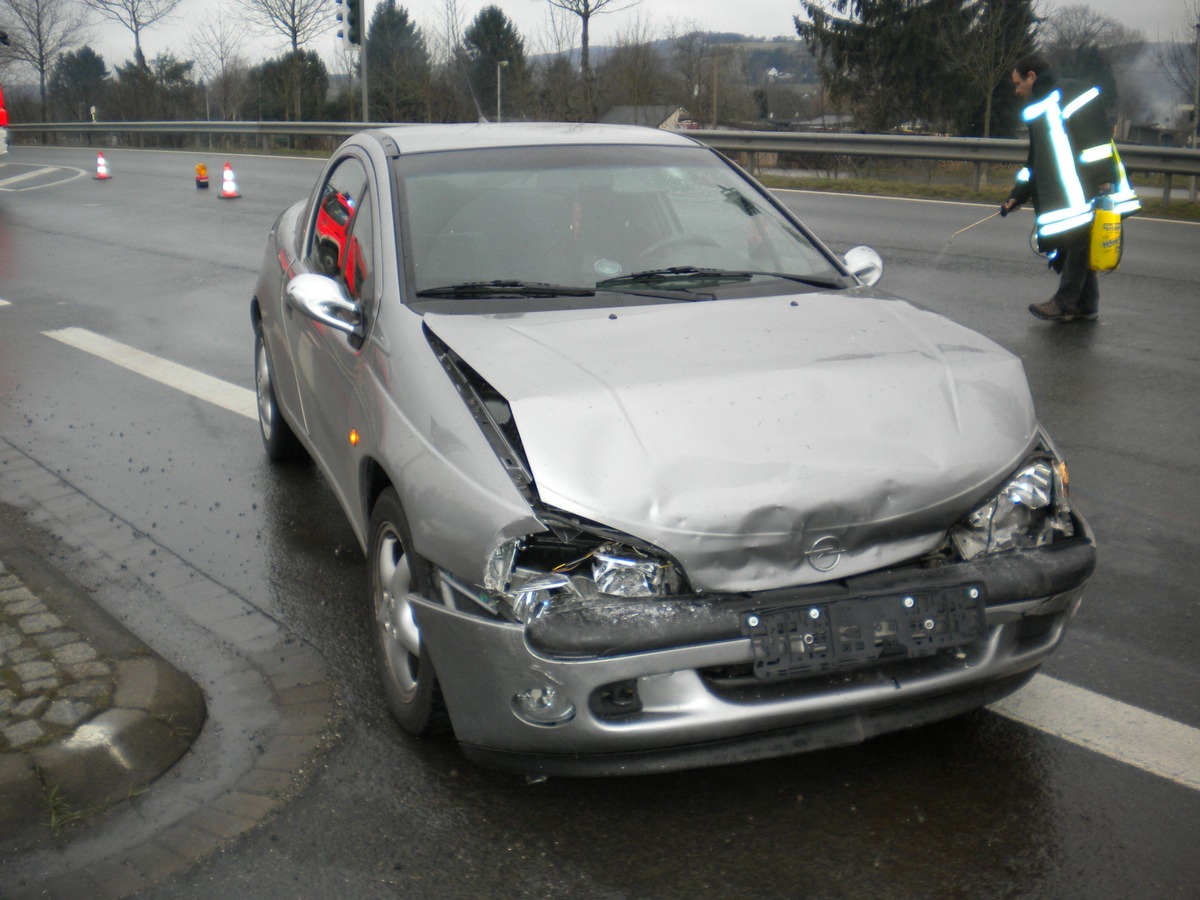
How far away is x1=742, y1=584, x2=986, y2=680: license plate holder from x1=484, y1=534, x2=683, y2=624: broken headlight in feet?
0.81

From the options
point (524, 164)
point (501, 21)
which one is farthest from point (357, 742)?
point (501, 21)

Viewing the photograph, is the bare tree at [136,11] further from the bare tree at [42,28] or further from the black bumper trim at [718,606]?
the black bumper trim at [718,606]

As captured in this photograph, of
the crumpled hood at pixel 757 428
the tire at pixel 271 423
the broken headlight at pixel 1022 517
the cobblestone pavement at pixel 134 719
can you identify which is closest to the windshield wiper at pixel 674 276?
the crumpled hood at pixel 757 428

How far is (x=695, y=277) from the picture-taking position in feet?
14.2

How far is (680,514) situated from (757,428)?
0.39 m

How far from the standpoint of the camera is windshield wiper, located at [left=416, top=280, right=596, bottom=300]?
4.05 meters

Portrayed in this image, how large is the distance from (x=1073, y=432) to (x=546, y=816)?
4282 mm

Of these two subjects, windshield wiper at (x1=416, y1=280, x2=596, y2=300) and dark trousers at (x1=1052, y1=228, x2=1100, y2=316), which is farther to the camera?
dark trousers at (x1=1052, y1=228, x2=1100, y2=316)

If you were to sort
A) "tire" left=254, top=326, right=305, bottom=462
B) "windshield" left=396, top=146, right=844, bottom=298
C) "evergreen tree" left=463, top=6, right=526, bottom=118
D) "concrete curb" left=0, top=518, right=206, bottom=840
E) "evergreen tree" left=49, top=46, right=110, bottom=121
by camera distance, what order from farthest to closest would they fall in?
"evergreen tree" left=463, top=6, right=526, bottom=118
"evergreen tree" left=49, top=46, right=110, bottom=121
"tire" left=254, top=326, right=305, bottom=462
"windshield" left=396, top=146, right=844, bottom=298
"concrete curb" left=0, top=518, right=206, bottom=840

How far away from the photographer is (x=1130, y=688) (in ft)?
12.5

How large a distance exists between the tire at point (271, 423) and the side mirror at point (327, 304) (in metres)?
1.93

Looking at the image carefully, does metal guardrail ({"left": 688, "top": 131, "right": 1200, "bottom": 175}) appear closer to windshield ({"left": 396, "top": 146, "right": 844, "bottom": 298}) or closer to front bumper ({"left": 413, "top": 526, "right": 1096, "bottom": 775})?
windshield ({"left": 396, "top": 146, "right": 844, "bottom": 298})

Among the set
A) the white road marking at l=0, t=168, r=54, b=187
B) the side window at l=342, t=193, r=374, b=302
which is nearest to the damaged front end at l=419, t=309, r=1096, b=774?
the side window at l=342, t=193, r=374, b=302

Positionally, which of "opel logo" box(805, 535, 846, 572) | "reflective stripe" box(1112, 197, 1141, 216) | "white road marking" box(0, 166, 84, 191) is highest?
"white road marking" box(0, 166, 84, 191)
